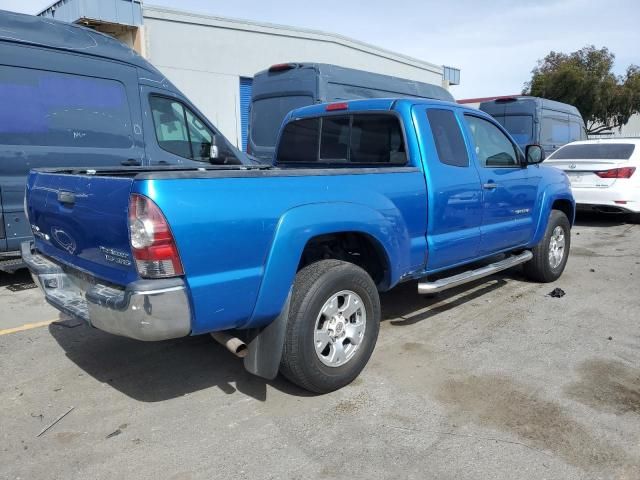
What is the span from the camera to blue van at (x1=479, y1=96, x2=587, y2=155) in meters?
13.9

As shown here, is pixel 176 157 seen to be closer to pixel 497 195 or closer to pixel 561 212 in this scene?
pixel 497 195

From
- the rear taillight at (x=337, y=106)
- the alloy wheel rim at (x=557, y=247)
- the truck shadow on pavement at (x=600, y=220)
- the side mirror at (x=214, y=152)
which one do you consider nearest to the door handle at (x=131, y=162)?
the side mirror at (x=214, y=152)

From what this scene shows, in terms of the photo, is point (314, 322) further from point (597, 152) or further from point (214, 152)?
point (597, 152)

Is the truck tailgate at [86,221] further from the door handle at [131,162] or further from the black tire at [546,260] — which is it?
the black tire at [546,260]

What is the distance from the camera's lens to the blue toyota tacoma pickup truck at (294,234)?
2756mm

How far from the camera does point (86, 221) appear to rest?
3072mm

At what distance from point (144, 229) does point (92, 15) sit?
39.1ft

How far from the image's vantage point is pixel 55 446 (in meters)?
3.00

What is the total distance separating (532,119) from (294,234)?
491 inches

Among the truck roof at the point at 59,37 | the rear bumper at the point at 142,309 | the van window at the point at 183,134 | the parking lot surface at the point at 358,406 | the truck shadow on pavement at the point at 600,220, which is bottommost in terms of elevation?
the parking lot surface at the point at 358,406

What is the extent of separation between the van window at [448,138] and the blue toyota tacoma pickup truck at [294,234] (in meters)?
0.01

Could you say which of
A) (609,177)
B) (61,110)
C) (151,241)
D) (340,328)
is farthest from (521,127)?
(151,241)

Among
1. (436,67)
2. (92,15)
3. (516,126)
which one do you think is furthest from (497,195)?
(436,67)

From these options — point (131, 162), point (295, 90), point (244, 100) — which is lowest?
point (131, 162)
